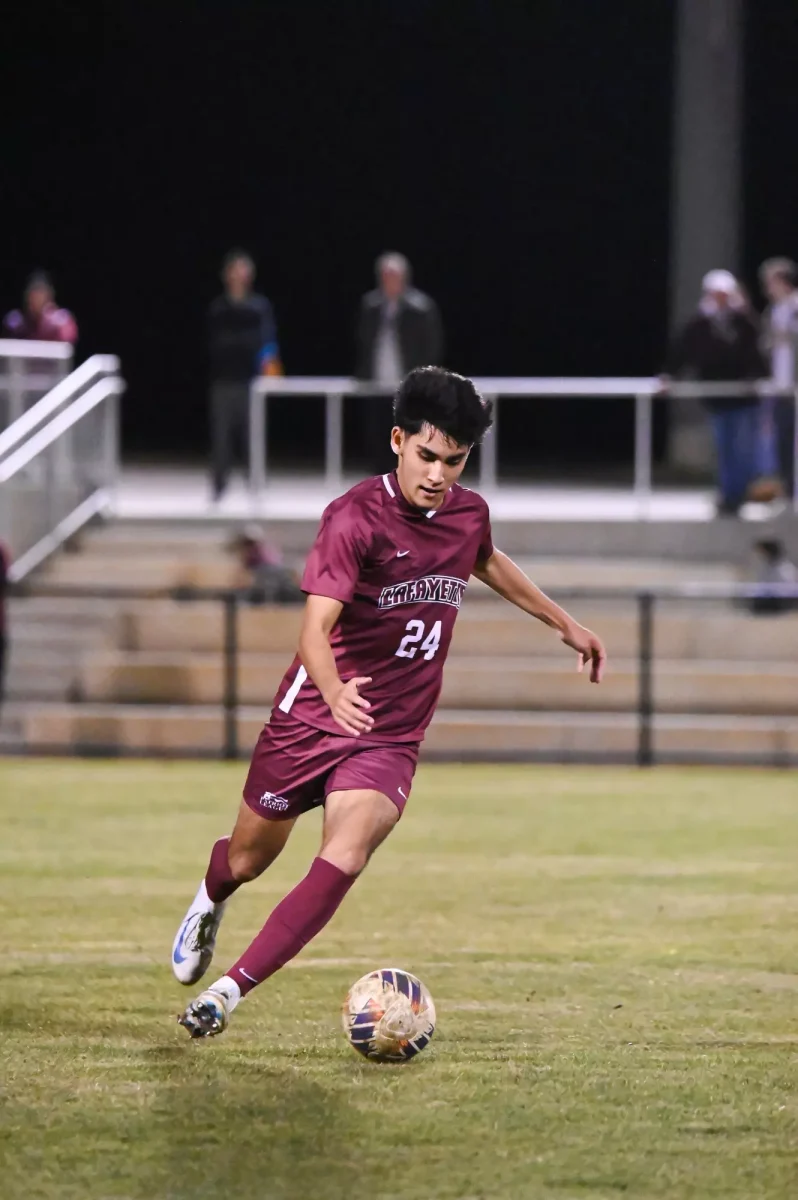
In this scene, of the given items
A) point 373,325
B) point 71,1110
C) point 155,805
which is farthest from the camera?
point 373,325

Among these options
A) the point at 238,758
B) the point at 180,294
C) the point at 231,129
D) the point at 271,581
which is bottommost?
the point at 238,758

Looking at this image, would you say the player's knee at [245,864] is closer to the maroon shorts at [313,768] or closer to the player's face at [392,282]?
the maroon shorts at [313,768]

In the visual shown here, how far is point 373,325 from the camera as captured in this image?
15.7 m

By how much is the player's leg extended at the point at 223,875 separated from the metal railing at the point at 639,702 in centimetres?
696

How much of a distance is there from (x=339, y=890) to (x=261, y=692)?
8.29 m

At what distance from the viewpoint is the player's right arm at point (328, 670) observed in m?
5.10

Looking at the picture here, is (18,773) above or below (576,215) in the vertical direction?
below

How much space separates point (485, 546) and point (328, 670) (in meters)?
0.82

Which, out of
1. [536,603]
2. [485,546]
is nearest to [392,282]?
[536,603]

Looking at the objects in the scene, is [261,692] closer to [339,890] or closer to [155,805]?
[155,805]

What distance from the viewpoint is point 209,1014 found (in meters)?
5.34

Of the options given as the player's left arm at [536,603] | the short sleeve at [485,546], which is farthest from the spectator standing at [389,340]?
the short sleeve at [485,546]

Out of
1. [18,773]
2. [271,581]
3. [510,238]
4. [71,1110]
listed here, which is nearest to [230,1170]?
[71,1110]

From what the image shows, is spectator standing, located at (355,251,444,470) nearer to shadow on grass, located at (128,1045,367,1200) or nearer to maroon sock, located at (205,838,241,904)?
maroon sock, located at (205,838,241,904)
